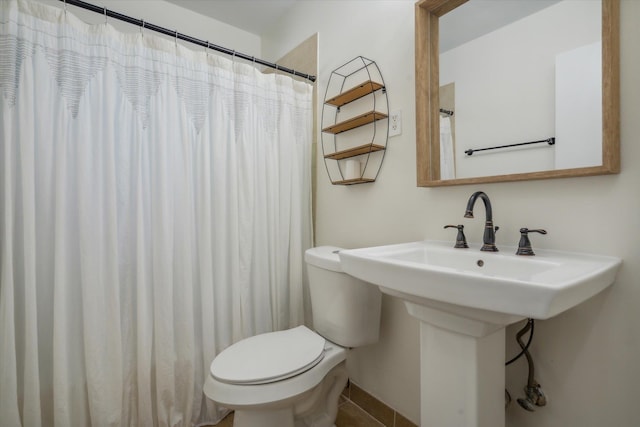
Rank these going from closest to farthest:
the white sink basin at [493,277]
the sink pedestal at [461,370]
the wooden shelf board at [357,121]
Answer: the white sink basin at [493,277] → the sink pedestal at [461,370] → the wooden shelf board at [357,121]

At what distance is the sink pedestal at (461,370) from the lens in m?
0.78

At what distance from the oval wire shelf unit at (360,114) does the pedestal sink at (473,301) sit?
0.61 m

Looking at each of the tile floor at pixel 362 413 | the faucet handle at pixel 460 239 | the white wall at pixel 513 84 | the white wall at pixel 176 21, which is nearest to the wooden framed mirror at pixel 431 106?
the white wall at pixel 513 84

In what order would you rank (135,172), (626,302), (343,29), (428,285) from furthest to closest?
(343,29)
(135,172)
(626,302)
(428,285)

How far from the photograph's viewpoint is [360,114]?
1514 millimetres

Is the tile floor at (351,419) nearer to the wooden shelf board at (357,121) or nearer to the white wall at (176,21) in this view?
the wooden shelf board at (357,121)

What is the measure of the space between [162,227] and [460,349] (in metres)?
1.24

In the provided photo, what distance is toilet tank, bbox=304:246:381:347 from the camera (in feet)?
4.18

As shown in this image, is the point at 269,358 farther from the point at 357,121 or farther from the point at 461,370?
the point at 357,121

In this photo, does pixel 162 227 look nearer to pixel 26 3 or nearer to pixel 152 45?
pixel 152 45

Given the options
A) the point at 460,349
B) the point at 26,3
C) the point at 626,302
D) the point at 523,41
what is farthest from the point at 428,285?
the point at 26,3

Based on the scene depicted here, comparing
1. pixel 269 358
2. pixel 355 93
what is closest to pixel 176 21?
pixel 355 93

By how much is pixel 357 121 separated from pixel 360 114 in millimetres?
50

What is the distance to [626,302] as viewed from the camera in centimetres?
78
